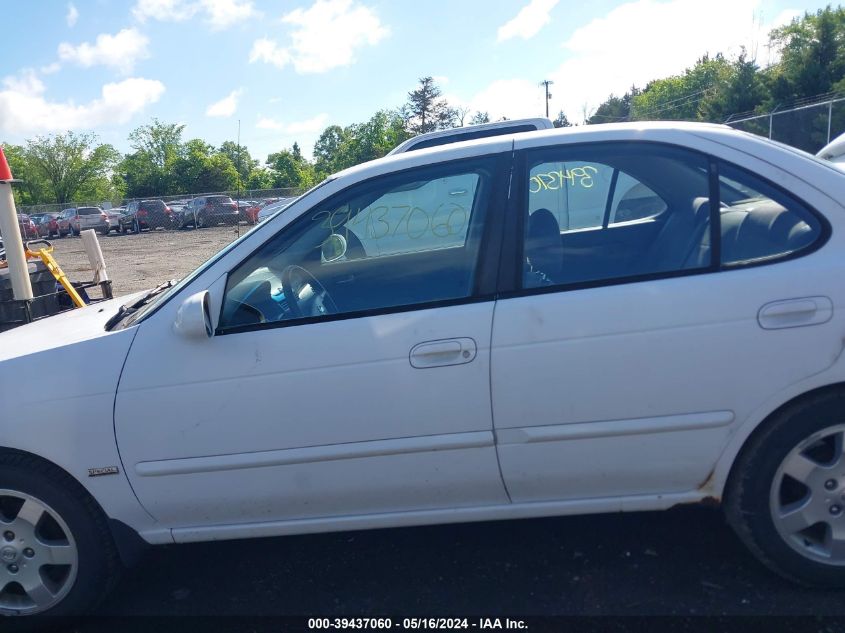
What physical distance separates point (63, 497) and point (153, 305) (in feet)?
2.75

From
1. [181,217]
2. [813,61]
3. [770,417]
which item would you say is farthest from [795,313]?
[181,217]

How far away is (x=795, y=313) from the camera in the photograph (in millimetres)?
2502

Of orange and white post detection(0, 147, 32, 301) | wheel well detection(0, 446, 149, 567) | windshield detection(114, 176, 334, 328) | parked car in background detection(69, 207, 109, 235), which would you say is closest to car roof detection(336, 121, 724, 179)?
windshield detection(114, 176, 334, 328)

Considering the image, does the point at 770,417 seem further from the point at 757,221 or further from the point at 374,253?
the point at 374,253

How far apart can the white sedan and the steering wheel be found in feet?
0.04

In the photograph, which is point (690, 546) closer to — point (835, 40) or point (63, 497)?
point (63, 497)

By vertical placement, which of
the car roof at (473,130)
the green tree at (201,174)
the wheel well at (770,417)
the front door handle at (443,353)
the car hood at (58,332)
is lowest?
the wheel well at (770,417)

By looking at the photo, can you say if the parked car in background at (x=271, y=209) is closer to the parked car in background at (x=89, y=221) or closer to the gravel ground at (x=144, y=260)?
the gravel ground at (x=144, y=260)

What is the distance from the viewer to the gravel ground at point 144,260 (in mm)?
15379

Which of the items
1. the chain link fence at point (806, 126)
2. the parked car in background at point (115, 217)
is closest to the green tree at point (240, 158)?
the parked car in background at point (115, 217)

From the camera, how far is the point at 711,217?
108 inches

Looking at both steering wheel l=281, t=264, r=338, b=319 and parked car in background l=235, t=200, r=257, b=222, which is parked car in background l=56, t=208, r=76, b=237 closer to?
parked car in background l=235, t=200, r=257, b=222

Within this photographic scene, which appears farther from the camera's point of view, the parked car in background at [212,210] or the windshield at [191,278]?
the parked car in background at [212,210]

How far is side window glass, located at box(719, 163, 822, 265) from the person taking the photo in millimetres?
2621
